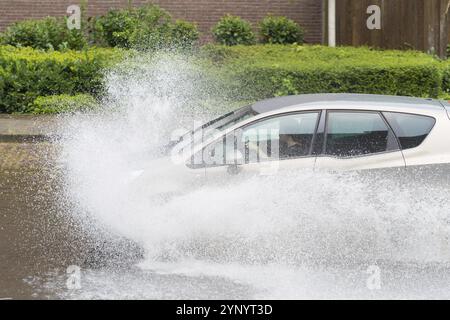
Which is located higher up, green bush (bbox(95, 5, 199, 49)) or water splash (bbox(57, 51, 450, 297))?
green bush (bbox(95, 5, 199, 49))

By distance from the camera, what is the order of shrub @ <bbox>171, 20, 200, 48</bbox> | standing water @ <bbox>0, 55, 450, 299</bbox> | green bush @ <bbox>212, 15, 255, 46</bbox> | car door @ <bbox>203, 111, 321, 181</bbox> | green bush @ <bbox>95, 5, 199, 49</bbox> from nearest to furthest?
1. standing water @ <bbox>0, 55, 450, 299</bbox>
2. car door @ <bbox>203, 111, 321, 181</bbox>
3. green bush @ <bbox>95, 5, 199, 49</bbox>
4. shrub @ <bbox>171, 20, 200, 48</bbox>
5. green bush @ <bbox>212, 15, 255, 46</bbox>

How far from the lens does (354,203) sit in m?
8.77

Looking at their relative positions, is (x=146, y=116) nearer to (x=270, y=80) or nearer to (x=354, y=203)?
(x=270, y=80)

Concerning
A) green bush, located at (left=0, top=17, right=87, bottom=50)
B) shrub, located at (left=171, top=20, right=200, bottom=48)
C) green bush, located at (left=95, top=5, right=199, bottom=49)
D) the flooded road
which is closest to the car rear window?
the flooded road

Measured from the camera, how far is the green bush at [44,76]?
1603 centimetres

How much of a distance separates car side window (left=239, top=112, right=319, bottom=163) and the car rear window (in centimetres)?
74

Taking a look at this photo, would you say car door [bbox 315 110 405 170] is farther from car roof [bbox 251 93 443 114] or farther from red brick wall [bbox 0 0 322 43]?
red brick wall [bbox 0 0 322 43]

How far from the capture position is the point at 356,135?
8.96 metres

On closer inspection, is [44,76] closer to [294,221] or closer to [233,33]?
[233,33]

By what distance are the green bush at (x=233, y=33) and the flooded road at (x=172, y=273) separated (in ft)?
38.7


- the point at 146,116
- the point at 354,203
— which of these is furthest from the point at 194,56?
the point at 354,203

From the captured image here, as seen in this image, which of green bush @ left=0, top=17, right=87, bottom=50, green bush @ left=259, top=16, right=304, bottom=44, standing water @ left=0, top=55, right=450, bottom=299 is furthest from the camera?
green bush @ left=259, top=16, right=304, bottom=44

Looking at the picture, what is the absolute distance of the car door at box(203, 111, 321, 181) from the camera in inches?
349
